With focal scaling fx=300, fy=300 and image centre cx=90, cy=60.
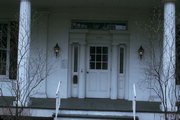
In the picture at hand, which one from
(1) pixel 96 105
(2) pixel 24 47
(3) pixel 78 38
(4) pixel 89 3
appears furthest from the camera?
(3) pixel 78 38

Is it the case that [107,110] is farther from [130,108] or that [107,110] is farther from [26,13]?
[26,13]

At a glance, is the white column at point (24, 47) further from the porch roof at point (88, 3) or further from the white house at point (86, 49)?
the white house at point (86, 49)

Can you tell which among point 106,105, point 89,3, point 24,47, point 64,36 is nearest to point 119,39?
point 89,3

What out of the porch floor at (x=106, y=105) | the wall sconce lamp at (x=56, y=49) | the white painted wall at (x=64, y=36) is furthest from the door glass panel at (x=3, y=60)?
the porch floor at (x=106, y=105)

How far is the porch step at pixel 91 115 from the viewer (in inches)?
355

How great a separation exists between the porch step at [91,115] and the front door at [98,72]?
2919mm

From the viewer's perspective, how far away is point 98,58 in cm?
1231

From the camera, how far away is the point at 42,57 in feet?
39.0

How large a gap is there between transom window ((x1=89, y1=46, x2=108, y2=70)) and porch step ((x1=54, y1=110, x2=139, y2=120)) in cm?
329

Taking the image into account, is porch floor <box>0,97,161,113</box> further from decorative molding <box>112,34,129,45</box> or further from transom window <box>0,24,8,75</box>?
decorative molding <box>112,34,129,45</box>

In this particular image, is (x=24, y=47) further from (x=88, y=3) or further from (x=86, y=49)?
(x=86, y=49)

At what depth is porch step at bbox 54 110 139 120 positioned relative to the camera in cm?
902

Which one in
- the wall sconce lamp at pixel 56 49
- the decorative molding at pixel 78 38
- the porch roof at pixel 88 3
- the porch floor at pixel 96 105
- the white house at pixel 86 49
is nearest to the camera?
the porch floor at pixel 96 105

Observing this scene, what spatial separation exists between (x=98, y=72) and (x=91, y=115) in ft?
10.8
